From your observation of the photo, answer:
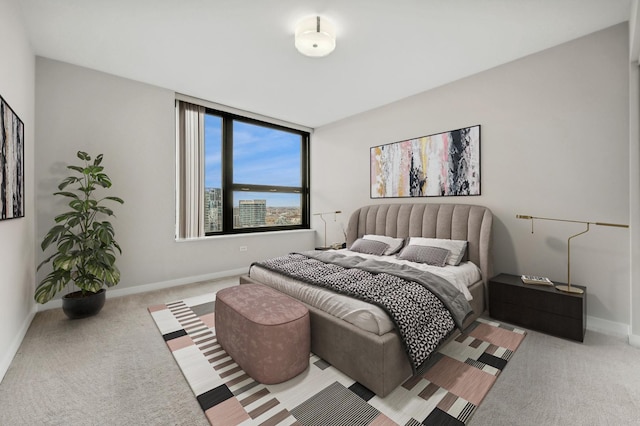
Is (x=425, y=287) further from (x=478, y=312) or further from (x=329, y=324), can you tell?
(x=478, y=312)

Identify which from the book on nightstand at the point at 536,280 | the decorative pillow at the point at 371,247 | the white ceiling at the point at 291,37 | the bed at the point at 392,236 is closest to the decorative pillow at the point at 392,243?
the decorative pillow at the point at 371,247

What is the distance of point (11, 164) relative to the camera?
206 cm

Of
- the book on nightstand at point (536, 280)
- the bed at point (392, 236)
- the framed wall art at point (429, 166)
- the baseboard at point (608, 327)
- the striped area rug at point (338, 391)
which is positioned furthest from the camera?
the framed wall art at point (429, 166)

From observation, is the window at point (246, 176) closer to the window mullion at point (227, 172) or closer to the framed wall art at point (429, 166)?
the window mullion at point (227, 172)

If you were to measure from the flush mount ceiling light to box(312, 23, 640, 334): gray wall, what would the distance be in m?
1.91

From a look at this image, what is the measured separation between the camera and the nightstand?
2.32 metres

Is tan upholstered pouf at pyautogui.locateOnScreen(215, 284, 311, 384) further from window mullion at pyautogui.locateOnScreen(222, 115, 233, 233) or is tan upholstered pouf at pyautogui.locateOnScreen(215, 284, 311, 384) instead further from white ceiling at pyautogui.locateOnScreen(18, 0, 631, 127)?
window mullion at pyautogui.locateOnScreen(222, 115, 233, 233)

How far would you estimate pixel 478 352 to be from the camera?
217 centimetres

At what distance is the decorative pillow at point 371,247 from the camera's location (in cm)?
359

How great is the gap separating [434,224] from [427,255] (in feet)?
2.08

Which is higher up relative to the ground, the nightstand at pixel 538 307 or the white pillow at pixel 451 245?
the white pillow at pixel 451 245

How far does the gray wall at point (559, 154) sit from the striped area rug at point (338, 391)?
103 cm

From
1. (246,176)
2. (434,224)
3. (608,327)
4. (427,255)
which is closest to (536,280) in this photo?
(608,327)

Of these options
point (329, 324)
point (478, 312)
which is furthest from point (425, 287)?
point (478, 312)
